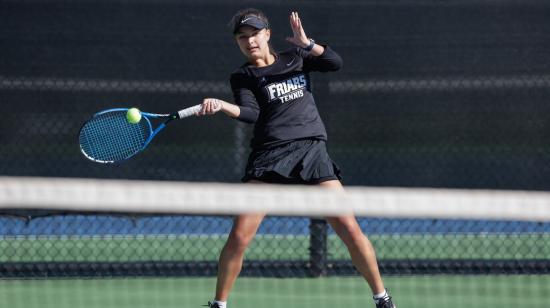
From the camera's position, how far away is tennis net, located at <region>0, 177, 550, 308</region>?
4.96m


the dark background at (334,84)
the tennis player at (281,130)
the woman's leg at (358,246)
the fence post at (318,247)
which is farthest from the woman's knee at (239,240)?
the fence post at (318,247)

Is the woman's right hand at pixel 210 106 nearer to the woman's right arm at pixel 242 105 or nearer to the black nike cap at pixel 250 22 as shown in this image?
the woman's right arm at pixel 242 105

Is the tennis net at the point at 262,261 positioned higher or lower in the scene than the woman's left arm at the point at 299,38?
lower

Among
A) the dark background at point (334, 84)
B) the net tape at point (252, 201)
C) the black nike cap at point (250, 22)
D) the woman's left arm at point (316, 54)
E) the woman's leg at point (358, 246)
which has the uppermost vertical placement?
the dark background at point (334, 84)

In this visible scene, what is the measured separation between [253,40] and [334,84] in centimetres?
145

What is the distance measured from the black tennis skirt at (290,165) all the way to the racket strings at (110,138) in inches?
19.0

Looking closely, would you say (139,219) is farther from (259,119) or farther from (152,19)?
(259,119)

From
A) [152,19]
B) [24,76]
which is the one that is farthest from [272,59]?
[24,76]

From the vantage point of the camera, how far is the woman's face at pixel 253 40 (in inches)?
162

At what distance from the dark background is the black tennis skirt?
1327 millimetres

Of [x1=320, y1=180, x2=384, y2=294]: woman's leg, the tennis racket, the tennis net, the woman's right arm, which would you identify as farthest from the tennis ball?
[x1=320, y1=180, x2=384, y2=294]: woman's leg

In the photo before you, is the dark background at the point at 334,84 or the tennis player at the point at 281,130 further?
the dark background at the point at 334,84

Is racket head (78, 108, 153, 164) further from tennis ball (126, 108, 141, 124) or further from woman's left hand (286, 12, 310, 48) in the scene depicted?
woman's left hand (286, 12, 310, 48)

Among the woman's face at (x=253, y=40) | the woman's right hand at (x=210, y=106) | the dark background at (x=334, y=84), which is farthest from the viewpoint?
the dark background at (x=334, y=84)
